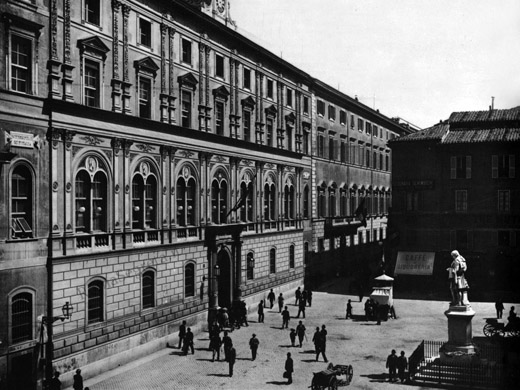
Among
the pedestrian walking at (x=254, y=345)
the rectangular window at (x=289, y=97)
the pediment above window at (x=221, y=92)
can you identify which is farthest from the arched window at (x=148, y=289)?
the rectangular window at (x=289, y=97)

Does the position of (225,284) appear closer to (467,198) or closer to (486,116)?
(467,198)

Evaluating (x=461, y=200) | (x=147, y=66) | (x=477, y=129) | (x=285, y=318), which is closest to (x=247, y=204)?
(x=285, y=318)

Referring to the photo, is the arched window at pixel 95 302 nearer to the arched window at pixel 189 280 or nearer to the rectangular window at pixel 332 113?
the arched window at pixel 189 280

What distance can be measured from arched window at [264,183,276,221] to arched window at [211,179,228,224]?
6.86 m

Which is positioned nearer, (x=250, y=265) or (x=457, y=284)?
(x=457, y=284)

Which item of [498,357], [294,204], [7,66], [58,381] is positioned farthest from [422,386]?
[294,204]

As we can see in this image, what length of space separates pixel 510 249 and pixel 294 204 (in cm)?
1898

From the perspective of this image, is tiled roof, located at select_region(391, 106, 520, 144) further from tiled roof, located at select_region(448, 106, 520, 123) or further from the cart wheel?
the cart wheel

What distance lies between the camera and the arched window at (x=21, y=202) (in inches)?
887

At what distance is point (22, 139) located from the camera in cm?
2250

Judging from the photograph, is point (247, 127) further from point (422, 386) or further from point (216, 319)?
point (422, 386)

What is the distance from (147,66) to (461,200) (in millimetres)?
32000

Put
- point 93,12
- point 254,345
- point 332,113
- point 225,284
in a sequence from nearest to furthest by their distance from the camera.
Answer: point 93,12 → point 254,345 → point 225,284 → point 332,113

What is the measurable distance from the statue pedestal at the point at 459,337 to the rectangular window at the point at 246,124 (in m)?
21.3
